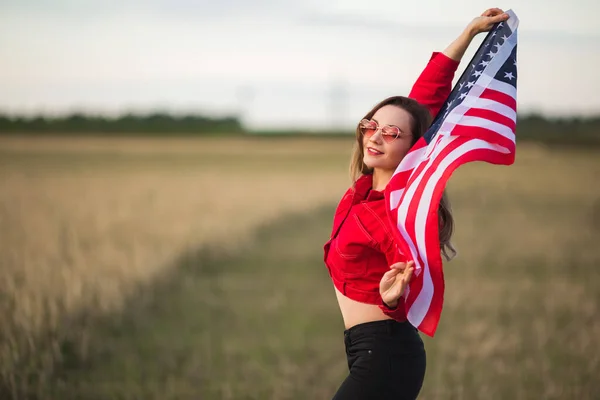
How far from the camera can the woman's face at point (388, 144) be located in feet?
11.4

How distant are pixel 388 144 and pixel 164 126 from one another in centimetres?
7459

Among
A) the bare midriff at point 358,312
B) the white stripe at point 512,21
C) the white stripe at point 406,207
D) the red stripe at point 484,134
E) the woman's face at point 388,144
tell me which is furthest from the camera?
the white stripe at point 512,21

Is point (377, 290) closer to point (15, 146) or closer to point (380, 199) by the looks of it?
point (380, 199)

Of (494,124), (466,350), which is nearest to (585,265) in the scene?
(466,350)

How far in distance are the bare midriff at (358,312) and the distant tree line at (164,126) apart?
204 feet

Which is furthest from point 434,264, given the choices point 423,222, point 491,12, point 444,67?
point 491,12

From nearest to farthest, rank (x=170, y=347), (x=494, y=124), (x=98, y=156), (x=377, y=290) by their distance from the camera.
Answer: (x=377, y=290) → (x=494, y=124) → (x=170, y=347) → (x=98, y=156)

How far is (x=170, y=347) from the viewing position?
7.25m

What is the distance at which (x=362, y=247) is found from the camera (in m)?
3.31

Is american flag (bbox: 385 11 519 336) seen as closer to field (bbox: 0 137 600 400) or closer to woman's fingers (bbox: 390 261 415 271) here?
woman's fingers (bbox: 390 261 415 271)

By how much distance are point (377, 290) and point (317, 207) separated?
61.4 feet

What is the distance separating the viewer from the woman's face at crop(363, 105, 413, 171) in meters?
3.46

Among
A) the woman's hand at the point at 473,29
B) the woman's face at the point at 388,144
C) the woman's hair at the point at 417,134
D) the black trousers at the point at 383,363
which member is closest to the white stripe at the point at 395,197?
the woman's face at the point at 388,144

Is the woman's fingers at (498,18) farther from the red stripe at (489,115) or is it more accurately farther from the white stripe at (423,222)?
the white stripe at (423,222)
